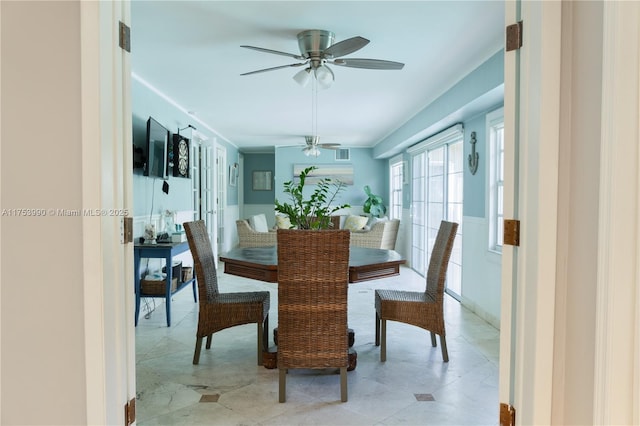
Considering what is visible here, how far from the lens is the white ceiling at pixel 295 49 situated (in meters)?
2.60

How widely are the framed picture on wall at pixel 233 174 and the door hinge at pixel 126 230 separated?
742 centimetres

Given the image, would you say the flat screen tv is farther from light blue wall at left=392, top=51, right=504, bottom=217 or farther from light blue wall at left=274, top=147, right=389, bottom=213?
light blue wall at left=274, top=147, right=389, bottom=213

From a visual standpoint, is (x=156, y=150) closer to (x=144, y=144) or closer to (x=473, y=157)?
(x=144, y=144)

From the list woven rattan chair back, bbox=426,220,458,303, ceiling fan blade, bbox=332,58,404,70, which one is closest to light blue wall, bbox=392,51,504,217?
ceiling fan blade, bbox=332,58,404,70

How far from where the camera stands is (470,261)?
4383mm

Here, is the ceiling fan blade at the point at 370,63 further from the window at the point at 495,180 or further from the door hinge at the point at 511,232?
the door hinge at the point at 511,232

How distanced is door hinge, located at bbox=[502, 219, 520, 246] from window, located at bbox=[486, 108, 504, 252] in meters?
2.60

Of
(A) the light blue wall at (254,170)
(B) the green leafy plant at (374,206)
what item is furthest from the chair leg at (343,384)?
(A) the light blue wall at (254,170)

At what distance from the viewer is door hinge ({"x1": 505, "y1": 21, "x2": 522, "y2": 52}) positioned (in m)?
1.37
